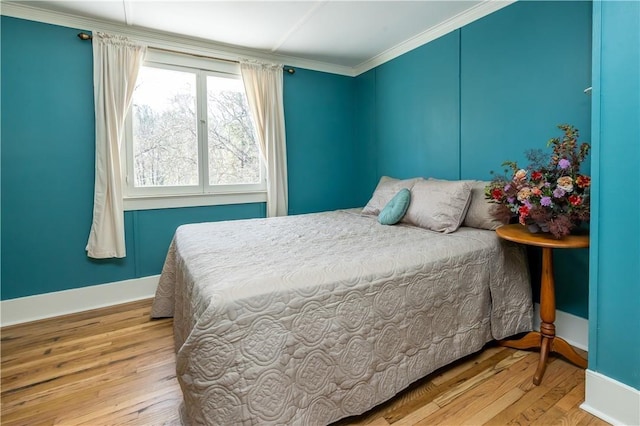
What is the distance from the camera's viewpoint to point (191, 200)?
3.18m

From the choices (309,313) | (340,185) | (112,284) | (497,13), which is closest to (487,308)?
(309,313)

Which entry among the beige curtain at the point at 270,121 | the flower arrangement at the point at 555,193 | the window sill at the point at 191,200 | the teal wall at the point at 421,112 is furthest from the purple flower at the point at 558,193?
the window sill at the point at 191,200

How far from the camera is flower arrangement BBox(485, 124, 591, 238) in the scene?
5.37 ft

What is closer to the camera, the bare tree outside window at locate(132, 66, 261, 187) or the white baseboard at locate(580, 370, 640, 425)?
the white baseboard at locate(580, 370, 640, 425)

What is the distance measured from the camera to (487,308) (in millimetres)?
1882

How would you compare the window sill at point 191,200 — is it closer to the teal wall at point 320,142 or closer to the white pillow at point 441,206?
the teal wall at point 320,142

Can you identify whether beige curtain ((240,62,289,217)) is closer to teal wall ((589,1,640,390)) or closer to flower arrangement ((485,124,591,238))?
flower arrangement ((485,124,591,238))

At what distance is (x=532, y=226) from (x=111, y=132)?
3.22m

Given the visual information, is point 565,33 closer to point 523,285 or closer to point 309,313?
point 523,285

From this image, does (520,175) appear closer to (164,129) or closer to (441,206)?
(441,206)

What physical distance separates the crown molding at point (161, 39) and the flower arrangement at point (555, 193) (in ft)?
8.66

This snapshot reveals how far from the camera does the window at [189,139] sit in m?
2.98

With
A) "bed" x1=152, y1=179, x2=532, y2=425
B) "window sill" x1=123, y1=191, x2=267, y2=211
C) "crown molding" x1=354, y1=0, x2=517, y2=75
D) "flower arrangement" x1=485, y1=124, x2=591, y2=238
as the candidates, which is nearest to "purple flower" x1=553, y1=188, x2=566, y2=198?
"flower arrangement" x1=485, y1=124, x2=591, y2=238

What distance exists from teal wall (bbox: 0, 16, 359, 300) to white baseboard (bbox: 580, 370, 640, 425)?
3221 millimetres
